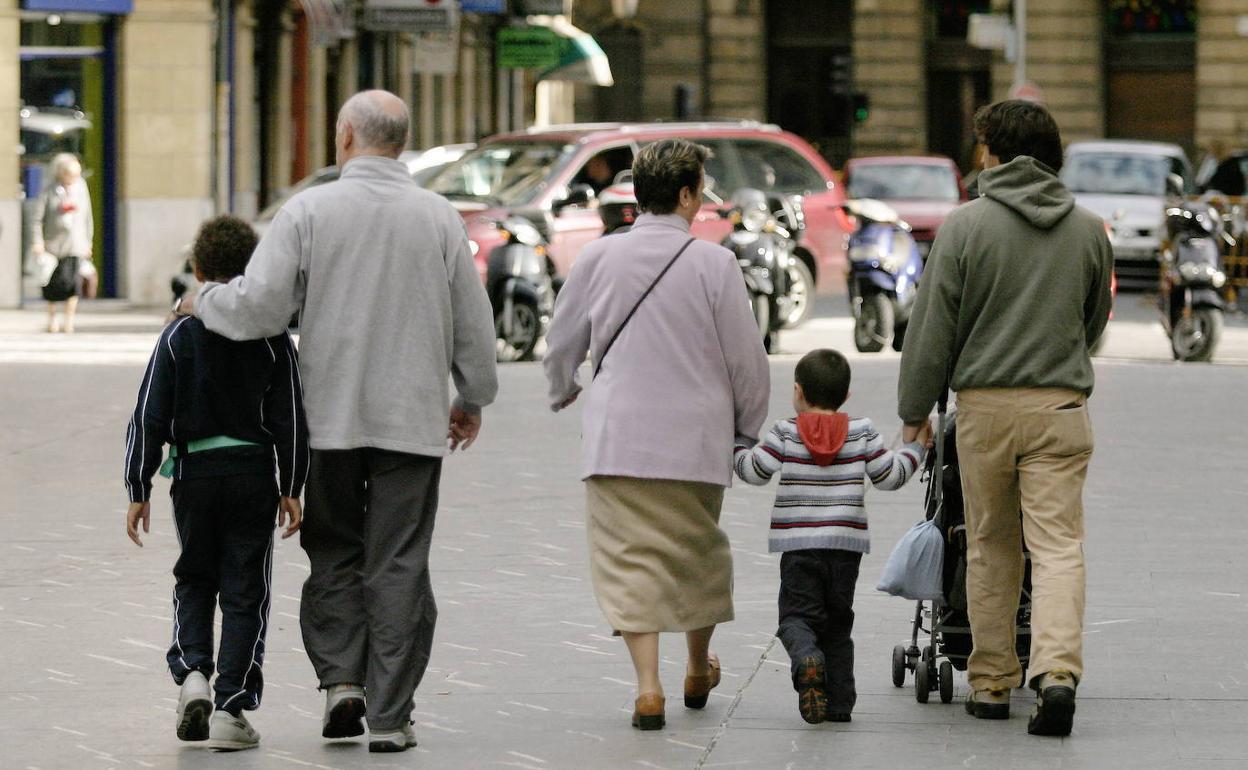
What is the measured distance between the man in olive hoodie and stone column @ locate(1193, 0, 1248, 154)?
4190cm

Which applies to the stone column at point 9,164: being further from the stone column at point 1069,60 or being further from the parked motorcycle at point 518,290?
the stone column at point 1069,60

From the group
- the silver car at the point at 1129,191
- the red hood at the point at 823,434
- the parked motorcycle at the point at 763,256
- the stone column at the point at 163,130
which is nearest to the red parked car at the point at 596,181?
the parked motorcycle at the point at 763,256

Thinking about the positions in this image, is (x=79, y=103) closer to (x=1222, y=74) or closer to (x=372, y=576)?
(x=372, y=576)

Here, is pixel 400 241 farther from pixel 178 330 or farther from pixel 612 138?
pixel 612 138

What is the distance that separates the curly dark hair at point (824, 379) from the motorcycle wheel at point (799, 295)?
15.9 metres

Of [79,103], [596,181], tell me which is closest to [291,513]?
[596,181]

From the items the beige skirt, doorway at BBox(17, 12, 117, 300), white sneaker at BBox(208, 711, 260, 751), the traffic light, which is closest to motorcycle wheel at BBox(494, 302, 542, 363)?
doorway at BBox(17, 12, 117, 300)

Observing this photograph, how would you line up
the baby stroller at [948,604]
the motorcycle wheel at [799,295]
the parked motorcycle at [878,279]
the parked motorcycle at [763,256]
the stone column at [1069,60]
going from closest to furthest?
the baby stroller at [948,604]
the parked motorcycle at [763,256]
the parked motorcycle at [878,279]
the motorcycle wheel at [799,295]
the stone column at [1069,60]

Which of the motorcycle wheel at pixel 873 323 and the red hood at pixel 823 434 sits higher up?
the red hood at pixel 823 434

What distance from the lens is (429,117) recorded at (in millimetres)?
40375

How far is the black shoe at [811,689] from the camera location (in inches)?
→ 255

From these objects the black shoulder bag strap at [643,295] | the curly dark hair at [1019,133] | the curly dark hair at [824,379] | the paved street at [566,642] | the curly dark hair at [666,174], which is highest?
the curly dark hair at [1019,133]

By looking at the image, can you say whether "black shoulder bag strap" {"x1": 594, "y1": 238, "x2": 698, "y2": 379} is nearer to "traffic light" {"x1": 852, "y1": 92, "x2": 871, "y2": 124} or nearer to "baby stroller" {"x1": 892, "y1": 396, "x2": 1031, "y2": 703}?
"baby stroller" {"x1": 892, "y1": 396, "x2": 1031, "y2": 703}

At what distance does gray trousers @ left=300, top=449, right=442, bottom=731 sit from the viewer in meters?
6.35
